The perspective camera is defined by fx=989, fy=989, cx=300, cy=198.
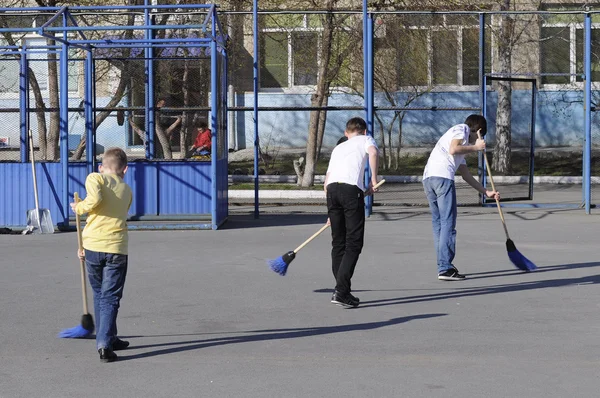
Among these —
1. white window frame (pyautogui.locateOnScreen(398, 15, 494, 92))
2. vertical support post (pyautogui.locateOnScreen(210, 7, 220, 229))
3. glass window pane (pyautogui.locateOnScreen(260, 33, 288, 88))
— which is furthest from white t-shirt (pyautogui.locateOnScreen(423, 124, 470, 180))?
glass window pane (pyautogui.locateOnScreen(260, 33, 288, 88))

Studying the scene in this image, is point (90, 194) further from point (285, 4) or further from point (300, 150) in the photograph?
point (300, 150)

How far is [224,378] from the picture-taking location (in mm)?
6043

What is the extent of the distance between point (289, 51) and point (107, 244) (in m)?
18.4

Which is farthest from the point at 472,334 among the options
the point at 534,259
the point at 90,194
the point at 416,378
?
the point at 534,259

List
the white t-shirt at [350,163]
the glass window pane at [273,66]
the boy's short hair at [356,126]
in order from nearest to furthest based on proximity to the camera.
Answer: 1. the white t-shirt at [350,163]
2. the boy's short hair at [356,126]
3. the glass window pane at [273,66]

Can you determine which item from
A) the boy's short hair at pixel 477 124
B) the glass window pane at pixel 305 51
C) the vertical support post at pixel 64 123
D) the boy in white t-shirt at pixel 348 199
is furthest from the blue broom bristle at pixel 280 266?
the glass window pane at pixel 305 51

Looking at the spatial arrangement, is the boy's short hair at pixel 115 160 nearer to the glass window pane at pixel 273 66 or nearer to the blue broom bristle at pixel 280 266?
the blue broom bristle at pixel 280 266

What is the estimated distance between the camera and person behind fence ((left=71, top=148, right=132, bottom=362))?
254 inches

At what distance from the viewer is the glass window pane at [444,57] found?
2278 cm

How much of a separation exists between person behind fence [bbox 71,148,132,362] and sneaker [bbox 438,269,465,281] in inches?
156

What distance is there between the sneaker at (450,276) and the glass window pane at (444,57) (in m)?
12.9

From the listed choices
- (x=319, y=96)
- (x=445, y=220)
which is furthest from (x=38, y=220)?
(x=319, y=96)

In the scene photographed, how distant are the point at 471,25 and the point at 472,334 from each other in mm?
15772

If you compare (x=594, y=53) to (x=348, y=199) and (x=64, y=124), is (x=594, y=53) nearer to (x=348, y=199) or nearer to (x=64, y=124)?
(x=64, y=124)
